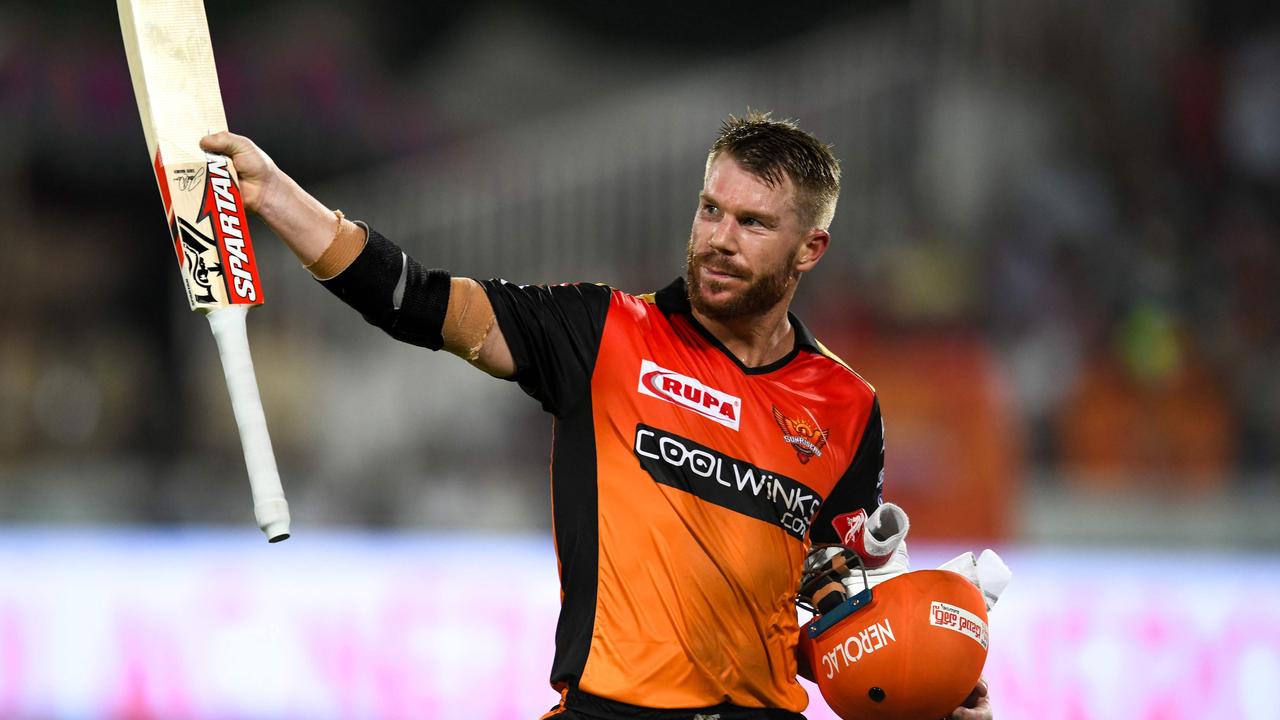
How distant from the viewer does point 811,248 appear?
3.85 meters

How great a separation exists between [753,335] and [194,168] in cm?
148

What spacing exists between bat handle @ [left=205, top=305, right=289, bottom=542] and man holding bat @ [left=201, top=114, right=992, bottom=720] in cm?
28

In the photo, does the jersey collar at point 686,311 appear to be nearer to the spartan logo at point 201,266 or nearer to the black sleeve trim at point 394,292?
the black sleeve trim at point 394,292

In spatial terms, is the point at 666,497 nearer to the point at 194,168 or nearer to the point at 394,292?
the point at 394,292

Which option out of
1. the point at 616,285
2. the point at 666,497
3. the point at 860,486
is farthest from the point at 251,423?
the point at 616,285

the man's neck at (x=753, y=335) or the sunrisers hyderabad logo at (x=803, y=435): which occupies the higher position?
the man's neck at (x=753, y=335)

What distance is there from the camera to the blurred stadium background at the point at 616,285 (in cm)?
→ 775

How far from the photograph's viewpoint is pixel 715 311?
3723mm

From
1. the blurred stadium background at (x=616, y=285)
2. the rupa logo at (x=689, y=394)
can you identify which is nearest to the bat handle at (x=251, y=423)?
the rupa logo at (x=689, y=394)

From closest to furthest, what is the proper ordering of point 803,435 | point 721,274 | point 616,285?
point 721,274, point 803,435, point 616,285

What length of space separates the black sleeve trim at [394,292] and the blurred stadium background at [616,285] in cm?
458

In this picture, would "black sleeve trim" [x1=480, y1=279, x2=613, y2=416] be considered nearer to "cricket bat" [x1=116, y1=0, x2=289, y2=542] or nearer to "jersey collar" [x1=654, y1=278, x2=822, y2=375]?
"jersey collar" [x1=654, y1=278, x2=822, y2=375]

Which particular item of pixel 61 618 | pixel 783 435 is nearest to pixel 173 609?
pixel 61 618

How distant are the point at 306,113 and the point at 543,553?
21.0 ft
